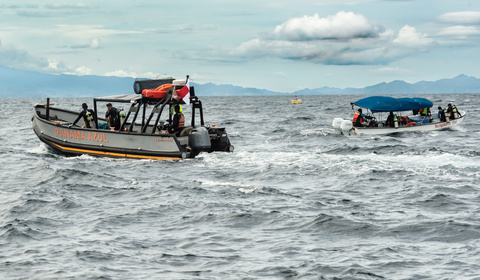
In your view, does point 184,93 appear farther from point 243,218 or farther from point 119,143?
point 243,218

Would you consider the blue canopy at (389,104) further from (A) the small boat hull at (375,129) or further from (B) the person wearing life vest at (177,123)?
(B) the person wearing life vest at (177,123)

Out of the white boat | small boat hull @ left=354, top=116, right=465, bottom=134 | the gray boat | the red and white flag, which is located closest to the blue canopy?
the white boat

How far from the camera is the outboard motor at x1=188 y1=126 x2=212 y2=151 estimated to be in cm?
1781

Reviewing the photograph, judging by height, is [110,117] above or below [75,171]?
above

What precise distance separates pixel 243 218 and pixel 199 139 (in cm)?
773

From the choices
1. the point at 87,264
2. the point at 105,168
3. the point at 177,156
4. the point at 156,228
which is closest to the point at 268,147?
the point at 177,156

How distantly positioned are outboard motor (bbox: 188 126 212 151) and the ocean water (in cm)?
51

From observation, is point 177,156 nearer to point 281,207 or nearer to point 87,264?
point 281,207

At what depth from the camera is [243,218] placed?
34.3 ft

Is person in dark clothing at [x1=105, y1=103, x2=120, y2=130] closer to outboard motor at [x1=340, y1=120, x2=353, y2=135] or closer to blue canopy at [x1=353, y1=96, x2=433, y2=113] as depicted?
outboard motor at [x1=340, y1=120, x2=353, y2=135]

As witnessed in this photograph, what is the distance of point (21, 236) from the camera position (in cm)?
940

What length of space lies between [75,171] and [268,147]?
10.4 m

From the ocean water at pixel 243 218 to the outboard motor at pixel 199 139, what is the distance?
0.51m

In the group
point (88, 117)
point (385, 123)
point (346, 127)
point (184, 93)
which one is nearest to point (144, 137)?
point (184, 93)
